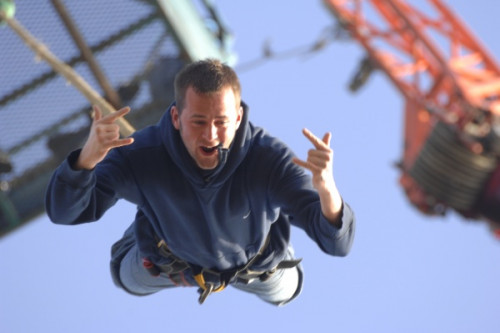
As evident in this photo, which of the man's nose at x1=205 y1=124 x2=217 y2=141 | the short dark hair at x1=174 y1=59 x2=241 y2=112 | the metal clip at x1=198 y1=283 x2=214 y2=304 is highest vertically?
the short dark hair at x1=174 y1=59 x2=241 y2=112

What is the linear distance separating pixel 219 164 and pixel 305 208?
21.4 inches

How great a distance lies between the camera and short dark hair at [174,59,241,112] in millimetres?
5668

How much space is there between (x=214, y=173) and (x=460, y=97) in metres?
12.6

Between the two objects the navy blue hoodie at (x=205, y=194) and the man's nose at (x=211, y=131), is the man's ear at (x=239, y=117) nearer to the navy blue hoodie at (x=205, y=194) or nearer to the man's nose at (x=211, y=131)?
the navy blue hoodie at (x=205, y=194)

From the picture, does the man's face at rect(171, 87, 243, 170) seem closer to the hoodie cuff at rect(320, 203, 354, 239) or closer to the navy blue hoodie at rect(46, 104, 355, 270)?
the navy blue hoodie at rect(46, 104, 355, 270)

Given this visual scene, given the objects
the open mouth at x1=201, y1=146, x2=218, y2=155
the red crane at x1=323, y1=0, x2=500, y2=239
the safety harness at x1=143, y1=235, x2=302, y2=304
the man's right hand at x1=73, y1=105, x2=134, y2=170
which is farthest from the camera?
the red crane at x1=323, y1=0, x2=500, y2=239

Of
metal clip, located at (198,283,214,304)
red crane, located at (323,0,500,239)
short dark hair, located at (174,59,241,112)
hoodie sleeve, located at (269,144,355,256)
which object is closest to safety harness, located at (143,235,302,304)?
metal clip, located at (198,283,214,304)

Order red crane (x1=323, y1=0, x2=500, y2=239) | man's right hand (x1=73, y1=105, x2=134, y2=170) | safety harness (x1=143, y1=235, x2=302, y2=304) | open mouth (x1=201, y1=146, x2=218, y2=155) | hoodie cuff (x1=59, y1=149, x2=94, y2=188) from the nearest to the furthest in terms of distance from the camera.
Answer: man's right hand (x1=73, y1=105, x2=134, y2=170) → hoodie cuff (x1=59, y1=149, x2=94, y2=188) → open mouth (x1=201, y1=146, x2=218, y2=155) → safety harness (x1=143, y1=235, x2=302, y2=304) → red crane (x1=323, y1=0, x2=500, y2=239)

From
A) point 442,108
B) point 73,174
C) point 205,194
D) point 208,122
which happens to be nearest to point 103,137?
point 73,174

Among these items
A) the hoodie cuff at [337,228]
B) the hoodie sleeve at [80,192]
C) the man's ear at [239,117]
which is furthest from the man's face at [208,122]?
the hoodie cuff at [337,228]

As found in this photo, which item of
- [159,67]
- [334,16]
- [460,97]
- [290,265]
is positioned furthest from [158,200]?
[334,16]

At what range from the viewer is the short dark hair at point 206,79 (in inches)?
223

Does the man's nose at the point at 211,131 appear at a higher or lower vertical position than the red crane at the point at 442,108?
higher

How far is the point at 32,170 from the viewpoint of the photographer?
29.7 feet
